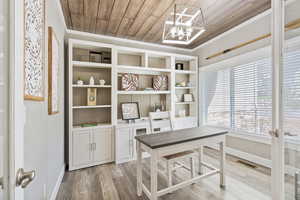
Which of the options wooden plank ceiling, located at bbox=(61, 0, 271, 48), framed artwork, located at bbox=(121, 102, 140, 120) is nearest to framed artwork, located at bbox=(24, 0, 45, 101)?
wooden plank ceiling, located at bbox=(61, 0, 271, 48)

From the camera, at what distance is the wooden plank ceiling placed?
2.10m

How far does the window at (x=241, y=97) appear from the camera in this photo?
8.46ft

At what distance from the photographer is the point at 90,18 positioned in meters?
2.47

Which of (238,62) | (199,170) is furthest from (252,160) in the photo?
(238,62)

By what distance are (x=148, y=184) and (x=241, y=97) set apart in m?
2.51

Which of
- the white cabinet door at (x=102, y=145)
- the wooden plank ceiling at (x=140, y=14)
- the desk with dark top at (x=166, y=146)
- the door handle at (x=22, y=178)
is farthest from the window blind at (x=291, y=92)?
the white cabinet door at (x=102, y=145)

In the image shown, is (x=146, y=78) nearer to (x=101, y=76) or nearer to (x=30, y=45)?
(x=101, y=76)

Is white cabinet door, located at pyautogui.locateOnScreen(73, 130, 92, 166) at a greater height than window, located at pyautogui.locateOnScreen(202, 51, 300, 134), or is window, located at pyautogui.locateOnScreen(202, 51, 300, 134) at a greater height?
window, located at pyautogui.locateOnScreen(202, 51, 300, 134)

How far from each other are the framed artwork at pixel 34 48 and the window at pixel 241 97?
3.34m

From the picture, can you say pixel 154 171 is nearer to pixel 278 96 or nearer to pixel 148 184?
pixel 148 184

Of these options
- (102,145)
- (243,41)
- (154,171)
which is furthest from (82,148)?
(243,41)

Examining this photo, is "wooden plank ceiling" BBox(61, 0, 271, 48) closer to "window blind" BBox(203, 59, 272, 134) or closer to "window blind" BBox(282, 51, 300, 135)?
"window blind" BBox(203, 59, 272, 134)

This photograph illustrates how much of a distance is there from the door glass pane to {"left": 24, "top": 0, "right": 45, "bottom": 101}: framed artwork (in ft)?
6.57

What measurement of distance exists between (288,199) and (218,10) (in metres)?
2.56
